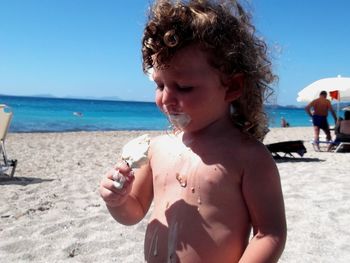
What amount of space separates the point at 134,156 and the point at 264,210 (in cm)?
48

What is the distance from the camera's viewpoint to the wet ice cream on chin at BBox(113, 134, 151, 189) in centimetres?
149

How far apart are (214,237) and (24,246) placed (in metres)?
2.62

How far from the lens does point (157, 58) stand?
4.65 feet

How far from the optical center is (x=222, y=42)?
141 cm

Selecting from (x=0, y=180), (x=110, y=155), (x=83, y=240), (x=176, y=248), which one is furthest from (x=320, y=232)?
(x=110, y=155)

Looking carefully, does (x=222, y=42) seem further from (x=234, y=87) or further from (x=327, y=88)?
(x=327, y=88)

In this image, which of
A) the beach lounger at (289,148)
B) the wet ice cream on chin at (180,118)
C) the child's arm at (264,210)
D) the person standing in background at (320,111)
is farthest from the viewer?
the person standing in background at (320,111)

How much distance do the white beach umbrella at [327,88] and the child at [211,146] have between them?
12.6 meters

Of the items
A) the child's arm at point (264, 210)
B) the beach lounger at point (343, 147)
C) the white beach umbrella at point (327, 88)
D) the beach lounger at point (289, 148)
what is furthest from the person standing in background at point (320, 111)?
the child's arm at point (264, 210)

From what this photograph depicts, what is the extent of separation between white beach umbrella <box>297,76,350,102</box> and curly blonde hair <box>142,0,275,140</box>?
12479mm

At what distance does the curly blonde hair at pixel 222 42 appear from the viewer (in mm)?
1384

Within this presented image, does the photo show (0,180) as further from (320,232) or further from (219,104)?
(219,104)

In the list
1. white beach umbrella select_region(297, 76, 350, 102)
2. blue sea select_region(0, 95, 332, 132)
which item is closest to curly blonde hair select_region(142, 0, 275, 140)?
blue sea select_region(0, 95, 332, 132)

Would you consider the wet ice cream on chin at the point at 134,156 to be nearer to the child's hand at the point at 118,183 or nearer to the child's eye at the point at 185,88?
the child's hand at the point at 118,183
